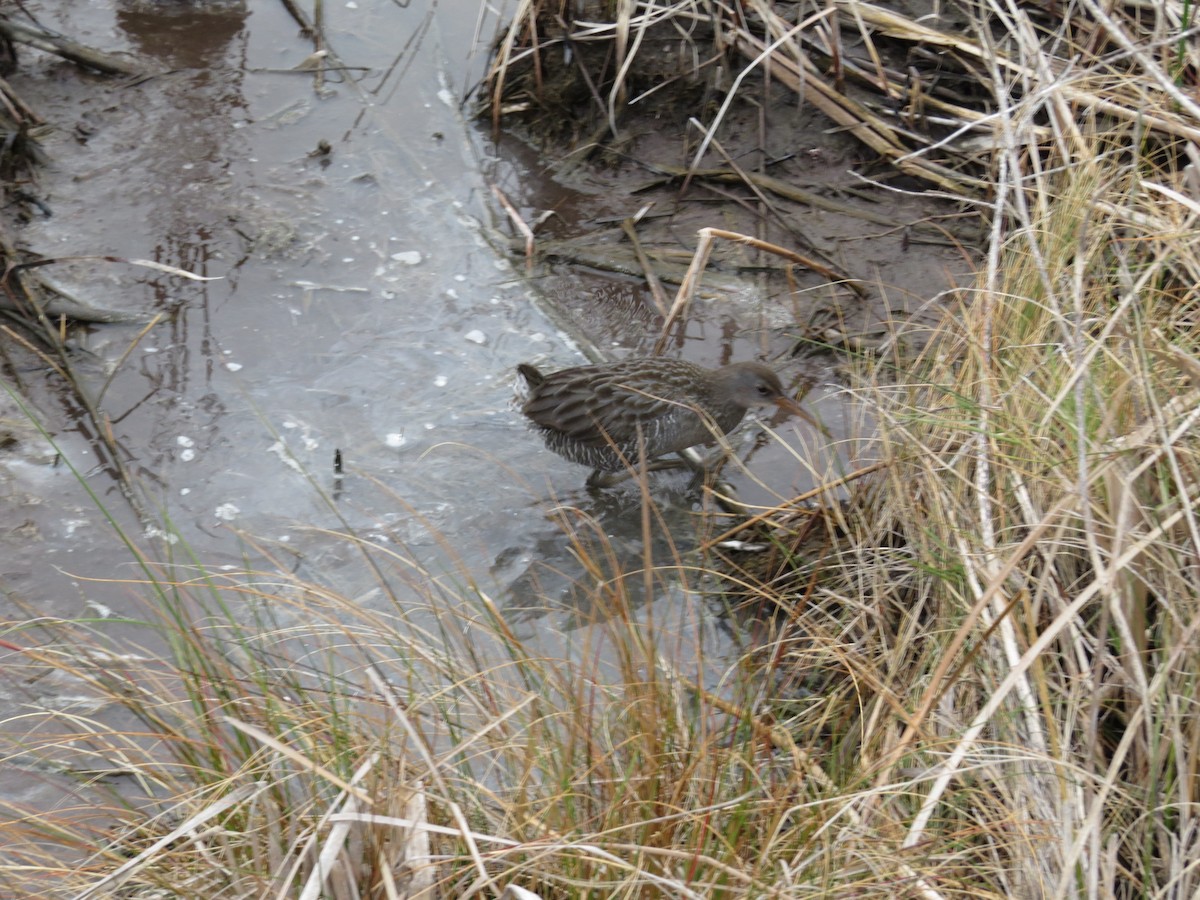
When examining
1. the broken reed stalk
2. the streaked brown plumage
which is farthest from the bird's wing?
the broken reed stalk

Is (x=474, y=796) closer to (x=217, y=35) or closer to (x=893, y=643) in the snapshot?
(x=893, y=643)

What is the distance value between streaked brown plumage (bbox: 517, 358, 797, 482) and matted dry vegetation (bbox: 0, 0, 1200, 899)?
79 centimetres

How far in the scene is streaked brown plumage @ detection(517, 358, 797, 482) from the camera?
4363 mm

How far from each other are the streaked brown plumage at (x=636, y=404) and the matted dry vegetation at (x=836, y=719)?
0.79 metres

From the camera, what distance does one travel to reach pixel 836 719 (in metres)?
3.31

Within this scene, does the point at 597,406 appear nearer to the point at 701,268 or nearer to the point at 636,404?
the point at 636,404

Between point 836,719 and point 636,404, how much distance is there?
1508 mm

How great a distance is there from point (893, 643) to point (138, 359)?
121 inches

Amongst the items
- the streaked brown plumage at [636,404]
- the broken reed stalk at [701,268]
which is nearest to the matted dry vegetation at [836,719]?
the streaked brown plumage at [636,404]

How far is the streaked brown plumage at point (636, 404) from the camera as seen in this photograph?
4.36m

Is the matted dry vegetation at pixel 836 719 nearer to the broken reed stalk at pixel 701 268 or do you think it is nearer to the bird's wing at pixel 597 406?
the bird's wing at pixel 597 406

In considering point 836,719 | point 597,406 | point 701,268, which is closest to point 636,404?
point 597,406

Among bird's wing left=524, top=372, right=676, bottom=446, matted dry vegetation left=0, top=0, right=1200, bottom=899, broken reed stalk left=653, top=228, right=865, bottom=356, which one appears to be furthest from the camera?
broken reed stalk left=653, top=228, right=865, bottom=356

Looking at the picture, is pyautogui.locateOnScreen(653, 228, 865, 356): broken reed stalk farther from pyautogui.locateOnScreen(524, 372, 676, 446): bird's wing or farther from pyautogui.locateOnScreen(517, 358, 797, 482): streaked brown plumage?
pyautogui.locateOnScreen(524, 372, 676, 446): bird's wing
